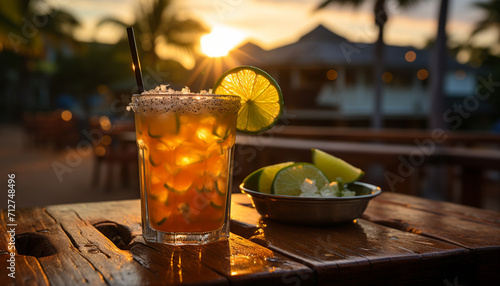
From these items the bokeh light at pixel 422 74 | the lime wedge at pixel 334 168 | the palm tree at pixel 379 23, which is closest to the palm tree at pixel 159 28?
the palm tree at pixel 379 23

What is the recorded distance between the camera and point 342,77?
75.0 ft

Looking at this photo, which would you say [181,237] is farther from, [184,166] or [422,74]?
[422,74]

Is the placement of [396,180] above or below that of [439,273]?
below

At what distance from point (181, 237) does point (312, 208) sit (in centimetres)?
30

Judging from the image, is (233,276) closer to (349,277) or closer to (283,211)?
(349,277)

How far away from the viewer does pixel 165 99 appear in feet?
3.04

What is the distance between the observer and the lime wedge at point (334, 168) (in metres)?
1.22

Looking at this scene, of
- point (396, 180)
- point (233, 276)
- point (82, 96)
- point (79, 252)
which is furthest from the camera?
point (82, 96)

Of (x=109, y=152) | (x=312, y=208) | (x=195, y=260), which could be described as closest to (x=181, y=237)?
(x=195, y=260)

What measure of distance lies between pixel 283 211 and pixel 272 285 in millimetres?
354

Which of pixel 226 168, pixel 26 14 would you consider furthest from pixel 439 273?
pixel 26 14

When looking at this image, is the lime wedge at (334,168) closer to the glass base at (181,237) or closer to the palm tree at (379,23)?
Result: the glass base at (181,237)

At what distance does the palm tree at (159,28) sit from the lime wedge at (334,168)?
20.4 meters

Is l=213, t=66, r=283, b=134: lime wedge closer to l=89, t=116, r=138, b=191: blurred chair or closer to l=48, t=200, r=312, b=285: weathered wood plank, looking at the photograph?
l=48, t=200, r=312, b=285: weathered wood plank
